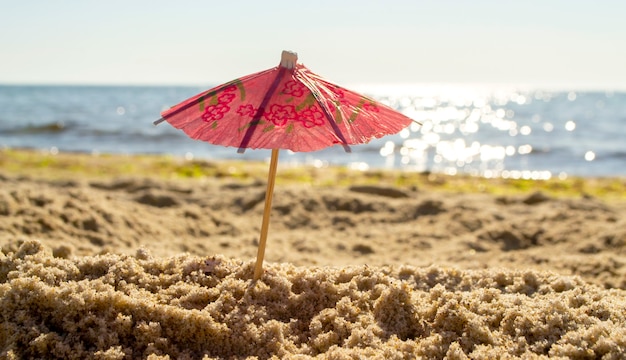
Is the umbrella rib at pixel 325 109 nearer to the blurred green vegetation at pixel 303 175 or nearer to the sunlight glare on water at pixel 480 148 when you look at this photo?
the blurred green vegetation at pixel 303 175

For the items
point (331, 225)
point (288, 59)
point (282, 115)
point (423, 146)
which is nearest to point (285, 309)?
point (282, 115)

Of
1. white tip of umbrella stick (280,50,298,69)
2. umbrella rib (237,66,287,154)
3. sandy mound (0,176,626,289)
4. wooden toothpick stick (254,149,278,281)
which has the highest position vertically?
white tip of umbrella stick (280,50,298,69)

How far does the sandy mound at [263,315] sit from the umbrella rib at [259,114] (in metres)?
0.64

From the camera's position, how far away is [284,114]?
2.19 metres

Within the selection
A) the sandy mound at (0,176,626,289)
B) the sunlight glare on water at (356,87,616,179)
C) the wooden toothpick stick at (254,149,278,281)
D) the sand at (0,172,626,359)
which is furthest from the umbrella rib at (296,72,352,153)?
the sunlight glare on water at (356,87,616,179)

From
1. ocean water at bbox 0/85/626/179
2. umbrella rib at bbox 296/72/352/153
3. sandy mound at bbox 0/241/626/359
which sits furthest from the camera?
ocean water at bbox 0/85/626/179

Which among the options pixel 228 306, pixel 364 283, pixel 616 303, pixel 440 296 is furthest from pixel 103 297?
pixel 616 303

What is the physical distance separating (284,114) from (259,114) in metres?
0.10

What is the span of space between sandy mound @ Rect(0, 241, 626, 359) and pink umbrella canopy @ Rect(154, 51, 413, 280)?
282 mm

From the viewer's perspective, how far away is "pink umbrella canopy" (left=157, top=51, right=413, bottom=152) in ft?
7.04

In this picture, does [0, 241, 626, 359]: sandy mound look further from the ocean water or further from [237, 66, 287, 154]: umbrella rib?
the ocean water

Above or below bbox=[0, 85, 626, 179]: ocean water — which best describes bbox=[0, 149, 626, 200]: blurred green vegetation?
below

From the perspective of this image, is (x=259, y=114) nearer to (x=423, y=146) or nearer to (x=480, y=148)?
(x=423, y=146)

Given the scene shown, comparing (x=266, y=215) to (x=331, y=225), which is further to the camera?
(x=331, y=225)
